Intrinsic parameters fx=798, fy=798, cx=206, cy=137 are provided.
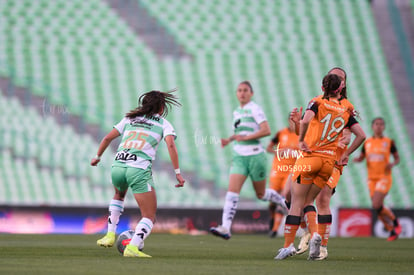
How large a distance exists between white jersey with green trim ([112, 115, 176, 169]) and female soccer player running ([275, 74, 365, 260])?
4.89 feet

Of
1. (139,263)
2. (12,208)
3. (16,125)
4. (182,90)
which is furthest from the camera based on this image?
(182,90)

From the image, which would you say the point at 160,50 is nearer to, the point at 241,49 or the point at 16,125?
the point at 241,49

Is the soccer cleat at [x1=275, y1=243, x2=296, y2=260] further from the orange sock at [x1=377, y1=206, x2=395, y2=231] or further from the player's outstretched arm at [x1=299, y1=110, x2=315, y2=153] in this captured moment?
the orange sock at [x1=377, y1=206, x2=395, y2=231]

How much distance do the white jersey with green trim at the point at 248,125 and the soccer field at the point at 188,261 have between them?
5.22 ft

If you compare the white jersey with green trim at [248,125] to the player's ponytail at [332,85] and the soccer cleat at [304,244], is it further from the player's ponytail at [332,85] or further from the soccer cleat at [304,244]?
the player's ponytail at [332,85]

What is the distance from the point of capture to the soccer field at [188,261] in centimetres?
696

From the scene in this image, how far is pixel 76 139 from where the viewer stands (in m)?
19.4

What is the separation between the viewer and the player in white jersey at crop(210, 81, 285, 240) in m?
11.8

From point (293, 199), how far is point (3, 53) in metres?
15.1

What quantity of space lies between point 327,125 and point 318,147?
25 cm

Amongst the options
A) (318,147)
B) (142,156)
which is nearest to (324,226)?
(318,147)

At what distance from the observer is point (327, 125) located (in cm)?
849

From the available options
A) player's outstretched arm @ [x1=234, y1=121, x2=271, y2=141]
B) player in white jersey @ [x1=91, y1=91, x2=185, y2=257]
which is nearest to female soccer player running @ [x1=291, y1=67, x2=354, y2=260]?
player in white jersey @ [x1=91, y1=91, x2=185, y2=257]

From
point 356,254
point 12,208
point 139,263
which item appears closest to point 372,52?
point 12,208
